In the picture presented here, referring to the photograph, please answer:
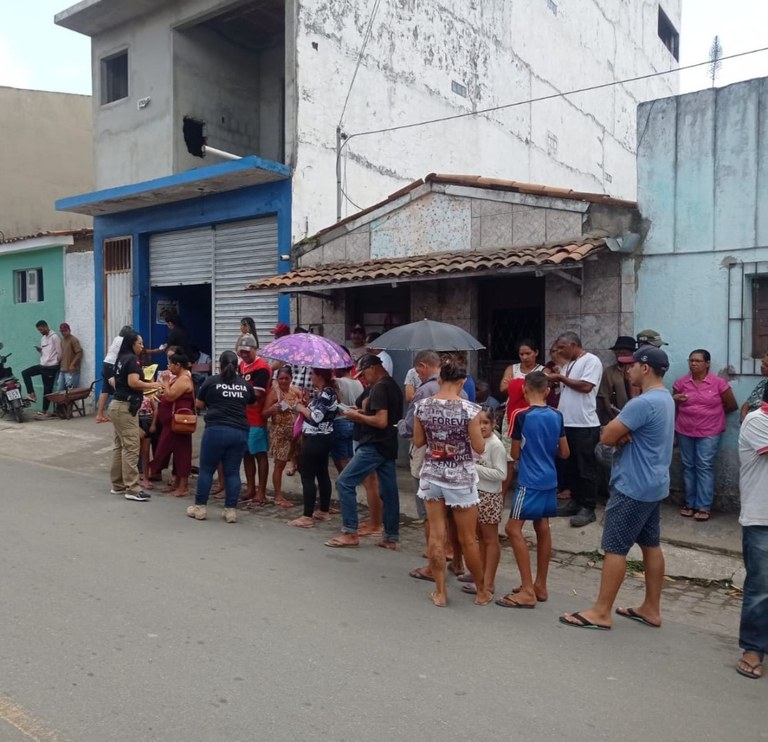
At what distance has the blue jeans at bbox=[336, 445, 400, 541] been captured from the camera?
6.06m

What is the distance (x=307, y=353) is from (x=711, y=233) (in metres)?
4.28

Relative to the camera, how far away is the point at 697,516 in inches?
275

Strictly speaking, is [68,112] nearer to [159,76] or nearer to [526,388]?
[159,76]

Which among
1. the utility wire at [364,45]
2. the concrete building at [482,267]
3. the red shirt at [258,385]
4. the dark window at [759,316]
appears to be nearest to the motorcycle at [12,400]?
the concrete building at [482,267]

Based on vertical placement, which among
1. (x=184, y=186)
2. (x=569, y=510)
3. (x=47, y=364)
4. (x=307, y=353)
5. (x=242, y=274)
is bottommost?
(x=569, y=510)

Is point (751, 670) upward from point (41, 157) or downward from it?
downward

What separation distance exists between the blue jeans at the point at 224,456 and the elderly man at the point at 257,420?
72cm

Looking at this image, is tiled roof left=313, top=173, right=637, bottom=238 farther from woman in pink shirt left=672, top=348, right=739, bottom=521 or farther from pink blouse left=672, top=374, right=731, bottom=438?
pink blouse left=672, top=374, right=731, bottom=438

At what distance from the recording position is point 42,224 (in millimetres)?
19750

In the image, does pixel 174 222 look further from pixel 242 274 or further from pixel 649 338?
pixel 649 338

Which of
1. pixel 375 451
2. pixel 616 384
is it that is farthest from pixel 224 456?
pixel 616 384

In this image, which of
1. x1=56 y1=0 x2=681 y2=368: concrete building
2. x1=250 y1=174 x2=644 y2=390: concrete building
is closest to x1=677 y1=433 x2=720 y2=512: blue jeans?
x1=250 y1=174 x2=644 y2=390: concrete building

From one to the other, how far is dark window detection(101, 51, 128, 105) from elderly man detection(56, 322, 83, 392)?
4593 millimetres

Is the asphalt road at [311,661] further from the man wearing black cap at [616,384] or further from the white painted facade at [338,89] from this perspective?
the white painted facade at [338,89]
